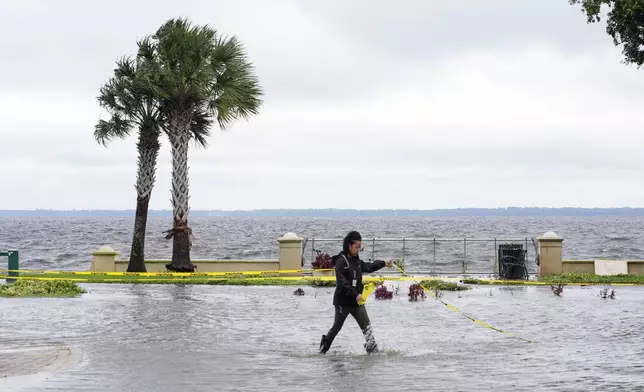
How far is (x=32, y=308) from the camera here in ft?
71.8

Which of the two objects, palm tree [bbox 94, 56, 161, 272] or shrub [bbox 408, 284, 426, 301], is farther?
palm tree [bbox 94, 56, 161, 272]

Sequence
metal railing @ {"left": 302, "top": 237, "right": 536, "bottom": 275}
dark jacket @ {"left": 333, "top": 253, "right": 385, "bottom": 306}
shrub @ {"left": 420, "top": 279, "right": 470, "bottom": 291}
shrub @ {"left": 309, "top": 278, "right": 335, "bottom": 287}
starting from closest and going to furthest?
dark jacket @ {"left": 333, "top": 253, "right": 385, "bottom": 306} → shrub @ {"left": 420, "top": 279, "right": 470, "bottom": 291} → shrub @ {"left": 309, "top": 278, "right": 335, "bottom": 287} → metal railing @ {"left": 302, "top": 237, "right": 536, "bottom": 275}

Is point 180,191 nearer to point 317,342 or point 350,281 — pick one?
point 317,342

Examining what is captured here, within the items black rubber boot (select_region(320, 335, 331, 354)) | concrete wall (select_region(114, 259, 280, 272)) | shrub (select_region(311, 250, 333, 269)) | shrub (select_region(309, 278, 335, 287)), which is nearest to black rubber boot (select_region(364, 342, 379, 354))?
black rubber boot (select_region(320, 335, 331, 354))

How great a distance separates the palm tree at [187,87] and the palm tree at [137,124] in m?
0.73

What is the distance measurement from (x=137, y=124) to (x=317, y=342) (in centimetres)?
2172

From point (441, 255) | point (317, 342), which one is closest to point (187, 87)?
point (317, 342)

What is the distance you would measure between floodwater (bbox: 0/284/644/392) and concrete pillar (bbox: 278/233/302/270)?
757 centimetres

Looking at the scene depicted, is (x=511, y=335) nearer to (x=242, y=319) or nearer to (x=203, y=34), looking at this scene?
(x=242, y=319)

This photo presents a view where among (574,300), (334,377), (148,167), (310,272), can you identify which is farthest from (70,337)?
(148,167)

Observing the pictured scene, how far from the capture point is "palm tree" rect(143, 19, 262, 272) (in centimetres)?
3400

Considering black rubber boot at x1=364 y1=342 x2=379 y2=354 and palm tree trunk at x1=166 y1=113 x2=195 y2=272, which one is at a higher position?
palm tree trunk at x1=166 y1=113 x2=195 y2=272

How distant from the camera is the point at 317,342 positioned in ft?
53.5

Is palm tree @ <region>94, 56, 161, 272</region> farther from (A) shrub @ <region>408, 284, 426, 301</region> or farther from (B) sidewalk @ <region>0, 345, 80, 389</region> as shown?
(B) sidewalk @ <region>0, 345, 80, 389</region>
